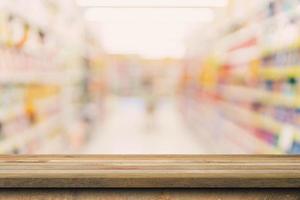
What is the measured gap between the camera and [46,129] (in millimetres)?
3938

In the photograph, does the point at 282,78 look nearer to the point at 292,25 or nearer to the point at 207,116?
the point at 292,25

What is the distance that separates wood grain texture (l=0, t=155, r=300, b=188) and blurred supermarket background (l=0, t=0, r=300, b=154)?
1.43 m

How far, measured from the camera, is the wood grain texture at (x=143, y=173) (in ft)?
4.18

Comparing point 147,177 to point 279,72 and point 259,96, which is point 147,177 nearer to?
point 279,72

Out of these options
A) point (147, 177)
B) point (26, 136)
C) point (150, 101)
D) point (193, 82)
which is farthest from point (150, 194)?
point (150, 101)

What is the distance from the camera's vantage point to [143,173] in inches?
50.9

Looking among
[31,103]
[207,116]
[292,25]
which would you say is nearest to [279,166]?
[292,25]

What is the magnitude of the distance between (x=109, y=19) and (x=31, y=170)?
778 cm

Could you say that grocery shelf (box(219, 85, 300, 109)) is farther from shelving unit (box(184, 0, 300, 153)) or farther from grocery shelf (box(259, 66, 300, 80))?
grocery shelf (box(259, 66, 300, 80))

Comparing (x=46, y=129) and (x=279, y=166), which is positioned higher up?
(x=279, y=166)

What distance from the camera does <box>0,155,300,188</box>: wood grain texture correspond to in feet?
4.18

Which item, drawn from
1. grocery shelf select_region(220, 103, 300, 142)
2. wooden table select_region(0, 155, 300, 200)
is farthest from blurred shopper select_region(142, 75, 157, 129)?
wooden table select_region(0, 155, 300, 200)

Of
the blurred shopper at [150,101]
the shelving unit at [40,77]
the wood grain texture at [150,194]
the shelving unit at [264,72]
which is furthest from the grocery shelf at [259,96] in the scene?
the blurred shopper at [150,101]

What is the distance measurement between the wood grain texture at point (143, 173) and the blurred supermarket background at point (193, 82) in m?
1.43
